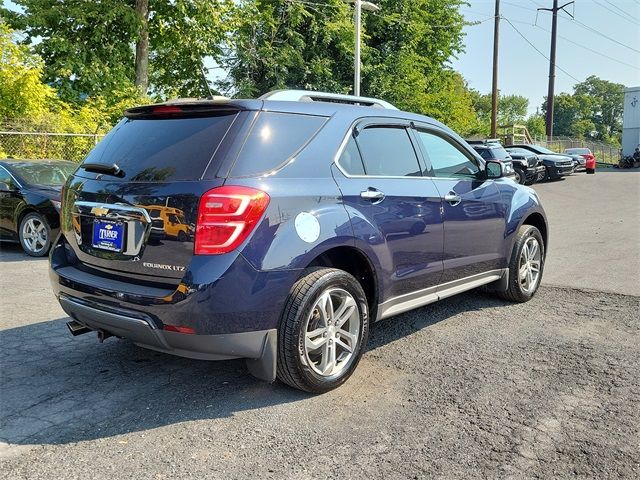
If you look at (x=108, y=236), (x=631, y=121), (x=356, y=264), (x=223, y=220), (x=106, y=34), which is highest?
(x=106, y=34)

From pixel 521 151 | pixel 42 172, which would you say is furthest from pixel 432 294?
pixel 521 151

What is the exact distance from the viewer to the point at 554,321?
5.08 metres

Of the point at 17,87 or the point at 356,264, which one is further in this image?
the point at 17,87

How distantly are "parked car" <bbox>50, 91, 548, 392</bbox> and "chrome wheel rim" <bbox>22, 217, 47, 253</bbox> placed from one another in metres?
5.10

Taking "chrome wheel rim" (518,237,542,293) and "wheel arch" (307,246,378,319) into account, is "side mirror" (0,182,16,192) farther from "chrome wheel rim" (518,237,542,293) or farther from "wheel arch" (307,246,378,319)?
"chrome wheel rim" (518,237,542,293)

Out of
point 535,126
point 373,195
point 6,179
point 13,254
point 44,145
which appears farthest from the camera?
point 535,126

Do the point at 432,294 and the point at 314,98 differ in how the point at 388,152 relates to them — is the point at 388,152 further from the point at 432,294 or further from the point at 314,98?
the point at 432,294

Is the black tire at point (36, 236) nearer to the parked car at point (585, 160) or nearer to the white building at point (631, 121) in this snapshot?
the parked car at point (585, 160)

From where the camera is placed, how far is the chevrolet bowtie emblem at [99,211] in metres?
3.49

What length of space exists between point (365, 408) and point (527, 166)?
21543mm

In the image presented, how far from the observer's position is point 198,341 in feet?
10.4

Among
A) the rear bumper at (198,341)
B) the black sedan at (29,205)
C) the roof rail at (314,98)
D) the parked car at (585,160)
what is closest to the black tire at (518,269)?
the roof rail at (314,98)

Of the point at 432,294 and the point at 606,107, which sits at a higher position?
the point at 606,107

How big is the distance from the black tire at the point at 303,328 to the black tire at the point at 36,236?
245 inches
